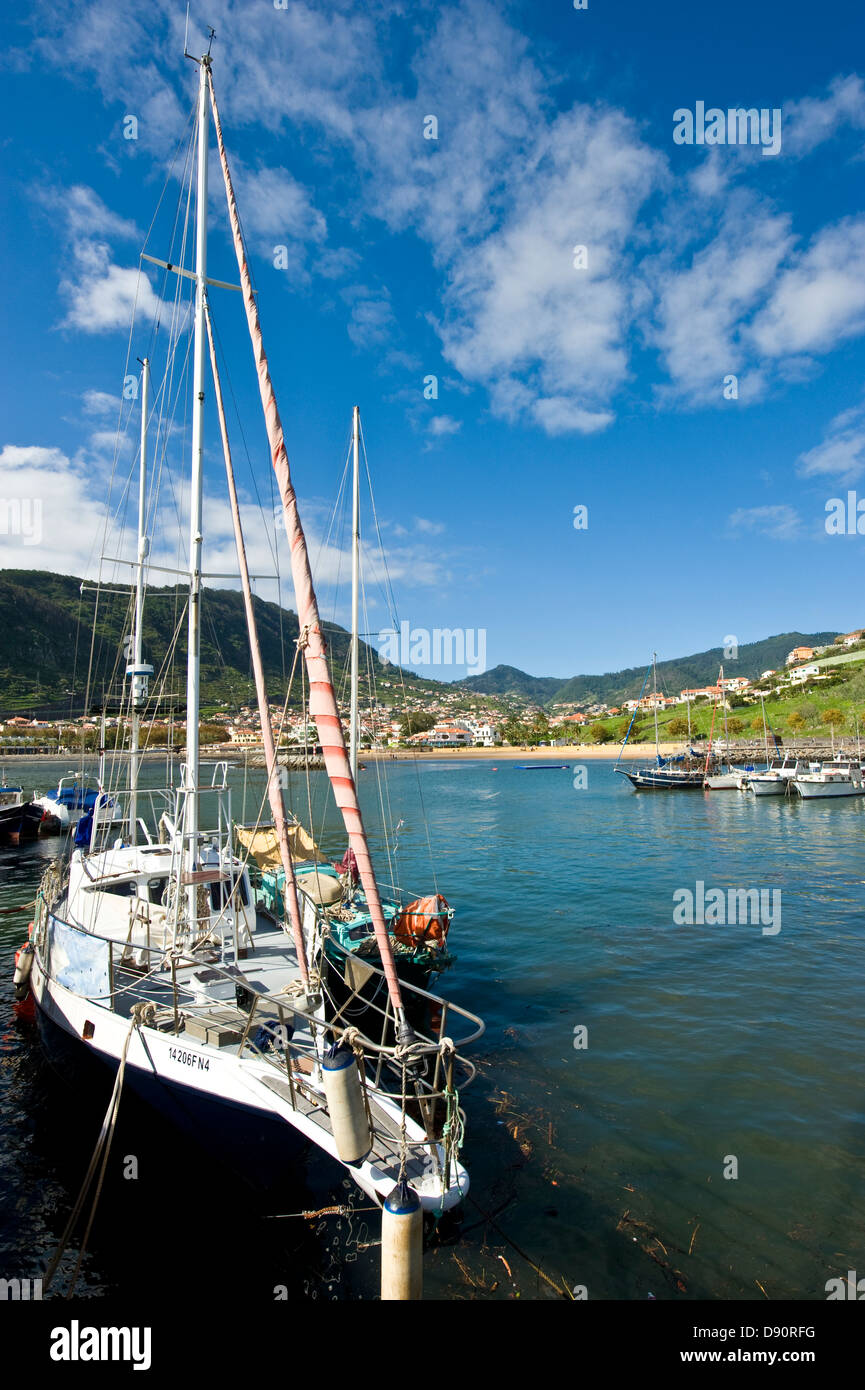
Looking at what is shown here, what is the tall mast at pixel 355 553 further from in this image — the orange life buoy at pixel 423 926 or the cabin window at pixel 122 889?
the cabin window at pixel 122 889

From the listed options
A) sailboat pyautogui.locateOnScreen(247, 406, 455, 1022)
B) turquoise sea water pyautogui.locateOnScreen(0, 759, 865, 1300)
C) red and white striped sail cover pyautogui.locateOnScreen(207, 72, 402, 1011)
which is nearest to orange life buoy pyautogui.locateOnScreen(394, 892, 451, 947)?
sailboat pyautogui.locateOnScreen(247, 406, 455, 1022)

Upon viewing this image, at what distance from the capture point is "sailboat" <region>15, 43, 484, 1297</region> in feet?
20.7

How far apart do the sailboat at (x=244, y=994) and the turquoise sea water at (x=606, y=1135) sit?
0.93 metres

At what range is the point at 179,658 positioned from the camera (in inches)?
6009

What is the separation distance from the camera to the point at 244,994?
10016 millimetres


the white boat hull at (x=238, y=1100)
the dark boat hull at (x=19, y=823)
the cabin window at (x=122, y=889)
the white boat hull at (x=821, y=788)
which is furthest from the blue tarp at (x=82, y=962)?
the white boat hull at (x=821, y=788)

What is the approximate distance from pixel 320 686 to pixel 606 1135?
9.16 meters

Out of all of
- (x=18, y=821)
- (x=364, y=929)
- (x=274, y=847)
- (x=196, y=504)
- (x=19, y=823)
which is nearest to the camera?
(x=196, y=504)

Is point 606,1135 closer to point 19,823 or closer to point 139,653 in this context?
A: point 139,653

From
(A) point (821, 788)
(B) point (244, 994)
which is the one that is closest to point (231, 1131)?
(B) point (244, 994)

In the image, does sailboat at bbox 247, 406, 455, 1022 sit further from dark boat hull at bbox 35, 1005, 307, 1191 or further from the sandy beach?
the sandy beach

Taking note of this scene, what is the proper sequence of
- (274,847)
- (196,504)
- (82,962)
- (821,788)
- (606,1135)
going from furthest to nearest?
(821,788) → (274,847) → (196,504) → (606,1135) → (82,962)

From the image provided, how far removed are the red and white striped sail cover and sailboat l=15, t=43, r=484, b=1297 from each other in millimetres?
19

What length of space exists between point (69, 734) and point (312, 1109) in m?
147
